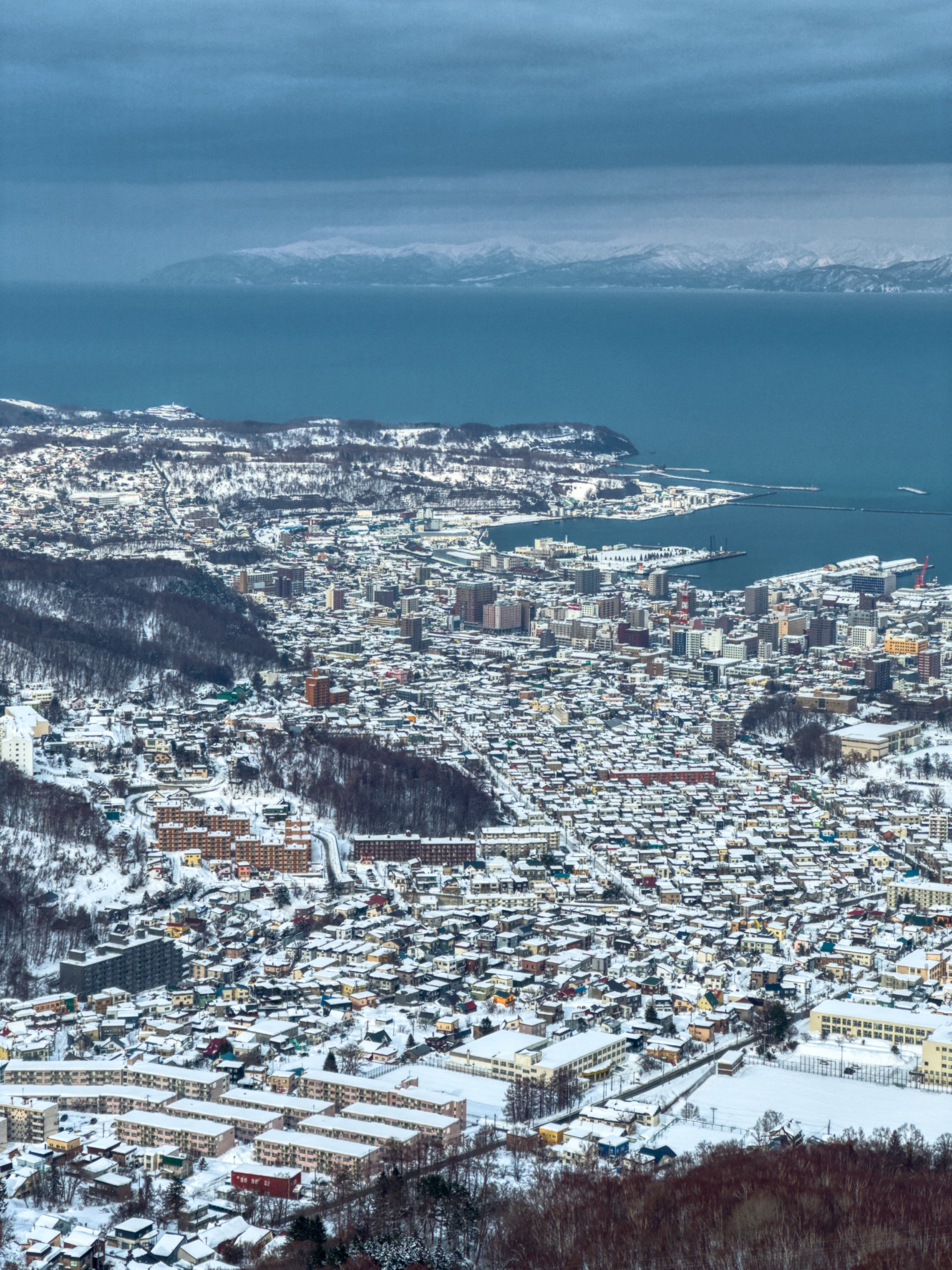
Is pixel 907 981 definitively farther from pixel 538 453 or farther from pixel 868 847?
pixel 538 453

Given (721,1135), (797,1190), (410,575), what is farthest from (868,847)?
(410,575)

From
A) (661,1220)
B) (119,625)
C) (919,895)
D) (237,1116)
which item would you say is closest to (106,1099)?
(237,1116)

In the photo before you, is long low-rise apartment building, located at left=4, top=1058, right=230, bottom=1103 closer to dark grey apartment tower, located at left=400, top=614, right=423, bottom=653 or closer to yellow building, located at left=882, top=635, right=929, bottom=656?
dark grey apartment tower, located at left=400, top=614, right=423, bottom=653

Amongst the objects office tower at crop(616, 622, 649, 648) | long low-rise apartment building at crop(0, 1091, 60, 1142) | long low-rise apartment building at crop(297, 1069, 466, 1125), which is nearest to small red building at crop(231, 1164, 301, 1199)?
long low-rise apartment building at crop(297, 1069, 466, 1125)

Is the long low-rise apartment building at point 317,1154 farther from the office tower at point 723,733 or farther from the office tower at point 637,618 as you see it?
the office tower at point 637,618

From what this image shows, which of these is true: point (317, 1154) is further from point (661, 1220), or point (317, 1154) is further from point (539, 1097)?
point (661, 1220)
